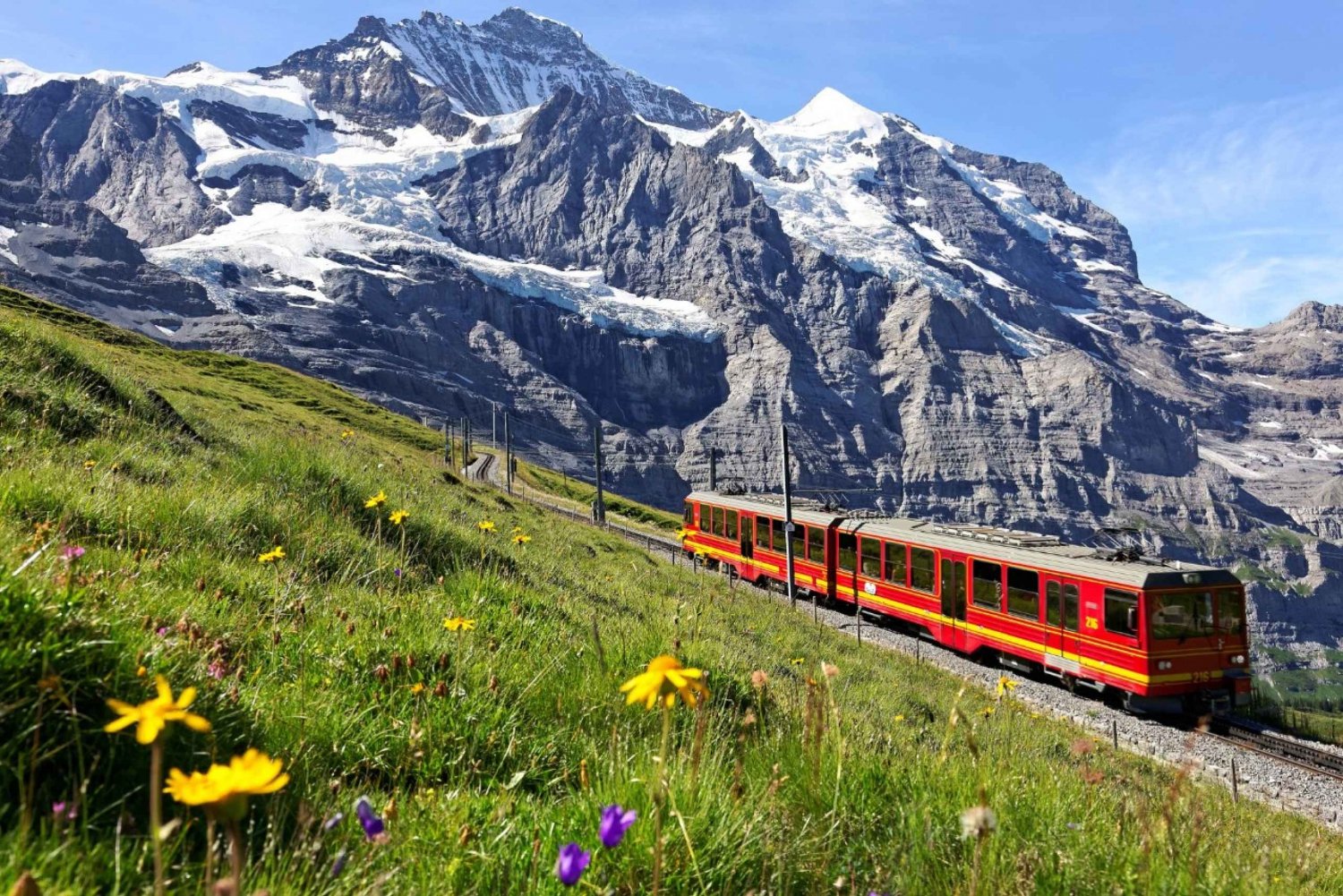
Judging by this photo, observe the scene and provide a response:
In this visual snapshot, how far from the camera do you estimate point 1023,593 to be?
1798 cm

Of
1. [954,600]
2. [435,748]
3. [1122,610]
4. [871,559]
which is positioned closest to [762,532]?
[871,559]

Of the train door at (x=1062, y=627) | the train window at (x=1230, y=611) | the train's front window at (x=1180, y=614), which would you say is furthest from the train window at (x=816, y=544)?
the train window at (x=1230, y=611)

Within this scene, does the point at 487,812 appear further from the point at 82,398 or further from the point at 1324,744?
the point at 1324,744

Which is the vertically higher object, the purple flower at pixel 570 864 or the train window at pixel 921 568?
the purple flower at pixel 570 864

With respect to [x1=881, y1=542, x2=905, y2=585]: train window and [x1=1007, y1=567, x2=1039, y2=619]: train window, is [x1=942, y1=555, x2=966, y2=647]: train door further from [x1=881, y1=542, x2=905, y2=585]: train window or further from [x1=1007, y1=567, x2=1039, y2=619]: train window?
[x1=881, y1=542, x2=905, y2=585]: train window

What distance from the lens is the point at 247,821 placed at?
2346mm

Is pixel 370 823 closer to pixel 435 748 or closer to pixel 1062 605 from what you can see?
pixel 435 748

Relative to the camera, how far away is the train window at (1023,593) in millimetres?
17656

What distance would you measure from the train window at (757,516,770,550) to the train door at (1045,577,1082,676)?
1244 centimetres

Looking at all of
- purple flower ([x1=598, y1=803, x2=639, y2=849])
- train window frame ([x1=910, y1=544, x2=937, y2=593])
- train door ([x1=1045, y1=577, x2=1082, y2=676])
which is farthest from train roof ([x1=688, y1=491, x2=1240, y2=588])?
purple flower ([x1=598, y1=803, x2=639, y2=849])

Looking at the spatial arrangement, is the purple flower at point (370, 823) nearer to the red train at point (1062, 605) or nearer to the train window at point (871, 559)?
the red train at point (1062, 605)

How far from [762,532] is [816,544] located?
361 centimetres

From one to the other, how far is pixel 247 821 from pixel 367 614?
7.16 feet

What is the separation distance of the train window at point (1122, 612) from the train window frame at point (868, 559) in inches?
300
